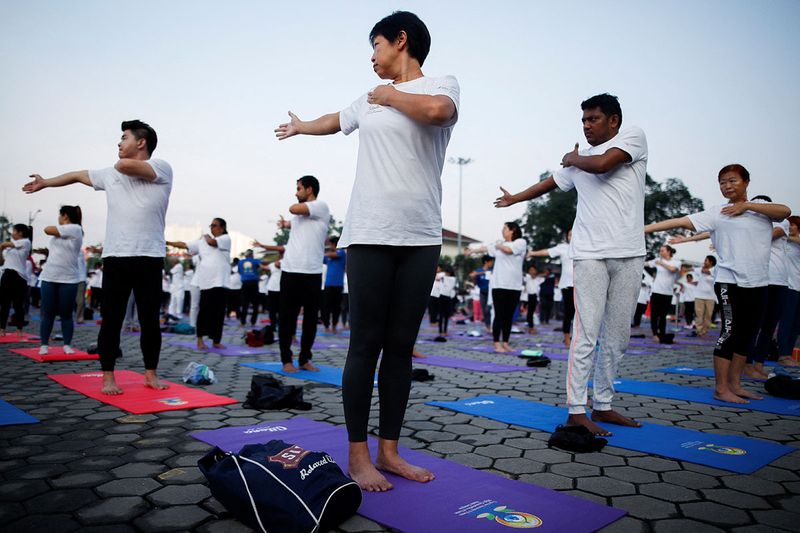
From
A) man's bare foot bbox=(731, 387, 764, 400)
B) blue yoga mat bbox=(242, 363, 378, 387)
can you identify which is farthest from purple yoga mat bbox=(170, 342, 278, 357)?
man's bare foot bbox=(731, 387, 764, 400)

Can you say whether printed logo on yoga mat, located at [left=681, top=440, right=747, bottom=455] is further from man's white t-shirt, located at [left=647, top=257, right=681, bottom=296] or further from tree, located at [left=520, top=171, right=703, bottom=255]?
tree, located at [left=520, top=171, right=703, bottom=255]

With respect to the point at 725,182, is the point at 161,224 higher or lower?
lower

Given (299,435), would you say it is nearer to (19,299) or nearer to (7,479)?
(7,479)

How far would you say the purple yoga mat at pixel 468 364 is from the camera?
7215 mm

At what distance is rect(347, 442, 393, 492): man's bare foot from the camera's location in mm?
2512

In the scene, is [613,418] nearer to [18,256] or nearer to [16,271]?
[18,256]

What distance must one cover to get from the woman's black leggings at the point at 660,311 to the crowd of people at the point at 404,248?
4.49 m

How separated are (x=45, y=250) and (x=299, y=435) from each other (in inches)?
530

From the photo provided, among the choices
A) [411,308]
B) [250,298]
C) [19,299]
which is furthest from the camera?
[250,298]

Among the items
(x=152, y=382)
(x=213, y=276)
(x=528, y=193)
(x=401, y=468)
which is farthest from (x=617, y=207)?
(x=213, y=276)

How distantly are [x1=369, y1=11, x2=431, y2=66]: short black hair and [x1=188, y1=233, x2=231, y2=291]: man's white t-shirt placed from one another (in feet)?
22.1

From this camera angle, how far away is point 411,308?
8.80 feet

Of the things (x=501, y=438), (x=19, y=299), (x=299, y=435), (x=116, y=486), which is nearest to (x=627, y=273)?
(x=501, y=438)

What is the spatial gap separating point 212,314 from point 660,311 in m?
10.5
